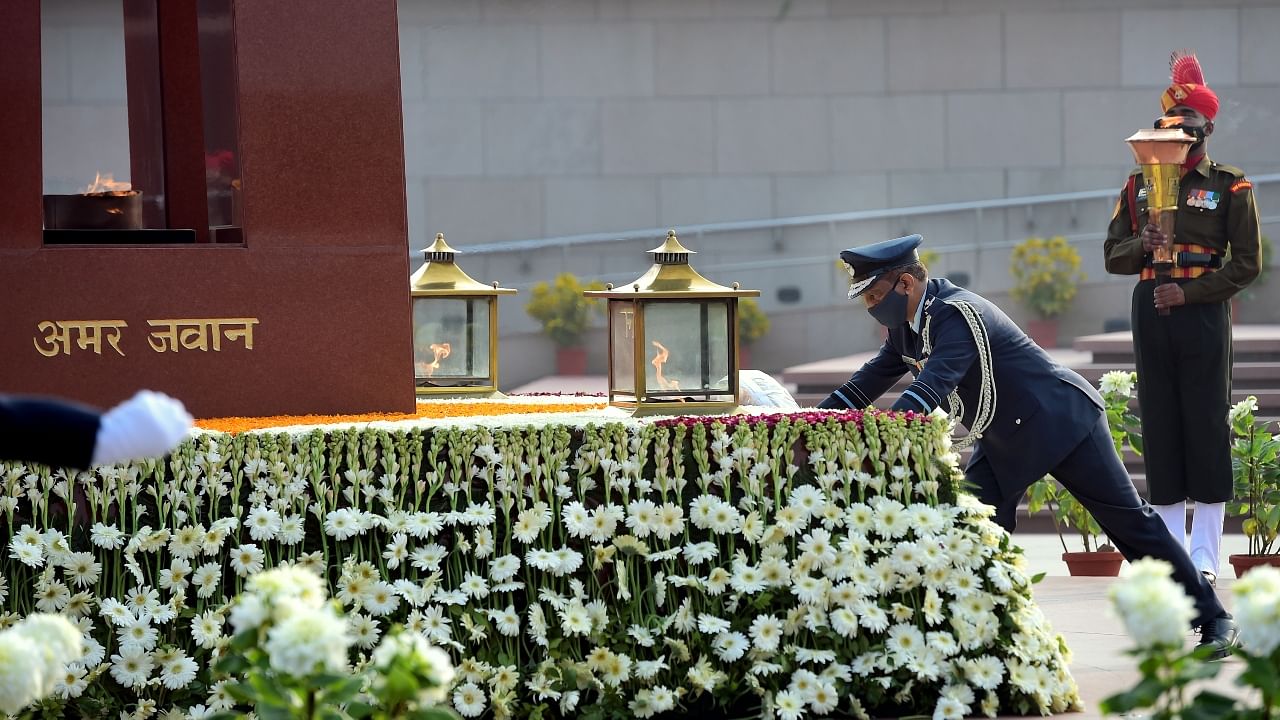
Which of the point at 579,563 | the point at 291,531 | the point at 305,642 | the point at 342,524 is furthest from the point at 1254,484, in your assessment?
the point at 305,642

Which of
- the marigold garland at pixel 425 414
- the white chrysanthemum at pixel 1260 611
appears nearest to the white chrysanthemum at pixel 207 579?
the marigold garland at pixel 425 414

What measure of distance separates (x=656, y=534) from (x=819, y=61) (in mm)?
14167

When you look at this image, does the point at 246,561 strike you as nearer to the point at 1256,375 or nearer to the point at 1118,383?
the point at 1118,383

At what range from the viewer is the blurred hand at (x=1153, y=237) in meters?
7.04

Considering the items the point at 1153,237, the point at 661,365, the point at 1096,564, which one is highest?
the point at 1153,237

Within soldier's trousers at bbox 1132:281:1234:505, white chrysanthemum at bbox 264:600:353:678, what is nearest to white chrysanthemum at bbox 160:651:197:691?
white chrysanthemum at bbox 264:600:353:678

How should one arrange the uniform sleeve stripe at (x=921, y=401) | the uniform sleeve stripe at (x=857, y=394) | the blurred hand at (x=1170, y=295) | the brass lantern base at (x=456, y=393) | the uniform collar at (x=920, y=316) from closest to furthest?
the uniform sleeve stripe at (x=921, y=401) < the uniform collar at (x=920, y=316) < the uniform sleeve stripe at (x=857, y=394) < the brass lantern base at (x=456, y=393) < the blurred hand at (x=1170, y=295)

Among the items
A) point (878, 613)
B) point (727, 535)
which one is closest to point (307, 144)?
point (727, 535)

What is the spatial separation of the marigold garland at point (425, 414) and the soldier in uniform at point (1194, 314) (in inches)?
102

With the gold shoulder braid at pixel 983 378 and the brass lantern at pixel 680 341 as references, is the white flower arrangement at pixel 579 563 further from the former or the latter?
the gold shoulder braid at pixel 983 378

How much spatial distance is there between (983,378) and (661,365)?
112 cm

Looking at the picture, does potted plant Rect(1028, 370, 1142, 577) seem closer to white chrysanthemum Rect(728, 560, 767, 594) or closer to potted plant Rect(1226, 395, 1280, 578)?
potted plant Rect(1226, 395, 1280, 578)

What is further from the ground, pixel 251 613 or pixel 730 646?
pixel 251 613

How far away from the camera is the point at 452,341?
24.0 feet
